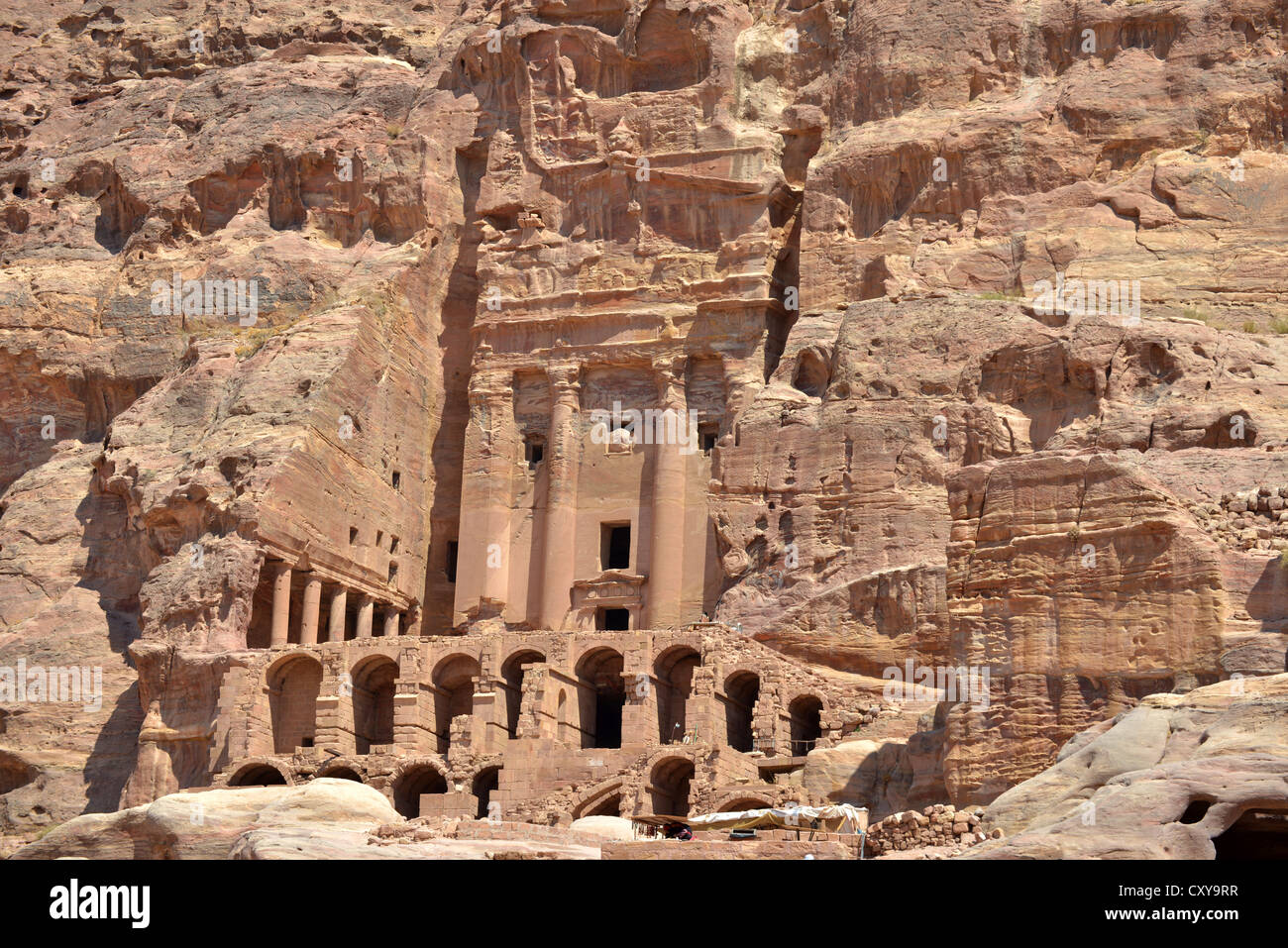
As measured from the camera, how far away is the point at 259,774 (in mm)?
62125

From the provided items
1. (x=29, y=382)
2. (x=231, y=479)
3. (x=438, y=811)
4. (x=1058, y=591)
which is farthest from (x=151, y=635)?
(x=1058, y=591)

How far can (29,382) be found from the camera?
78.4 m

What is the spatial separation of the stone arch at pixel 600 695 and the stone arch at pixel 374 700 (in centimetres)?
564

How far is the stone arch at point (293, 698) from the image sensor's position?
2537 inches

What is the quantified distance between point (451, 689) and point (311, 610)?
5547 millimetres

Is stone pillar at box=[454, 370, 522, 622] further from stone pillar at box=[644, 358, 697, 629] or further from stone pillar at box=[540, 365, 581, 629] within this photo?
stone pillar at box=[644, 358, 697, 629]

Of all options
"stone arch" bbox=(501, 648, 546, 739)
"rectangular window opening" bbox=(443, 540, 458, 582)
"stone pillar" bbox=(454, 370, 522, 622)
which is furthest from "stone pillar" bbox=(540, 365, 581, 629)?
"stone arch" bbox=(501, 648, 546, 739)

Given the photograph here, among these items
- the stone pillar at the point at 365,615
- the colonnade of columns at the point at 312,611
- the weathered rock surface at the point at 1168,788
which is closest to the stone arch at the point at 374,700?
the colonnade of columns at the point at 312,611

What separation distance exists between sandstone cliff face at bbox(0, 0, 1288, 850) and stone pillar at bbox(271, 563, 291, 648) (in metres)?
0.88

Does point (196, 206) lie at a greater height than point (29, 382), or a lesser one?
greater

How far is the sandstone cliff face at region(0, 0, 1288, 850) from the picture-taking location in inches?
2505

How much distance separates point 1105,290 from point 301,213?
29.4 metres

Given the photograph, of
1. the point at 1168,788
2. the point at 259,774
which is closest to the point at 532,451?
the point at 259,774

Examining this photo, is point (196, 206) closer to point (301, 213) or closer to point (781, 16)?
point (301, 213)
